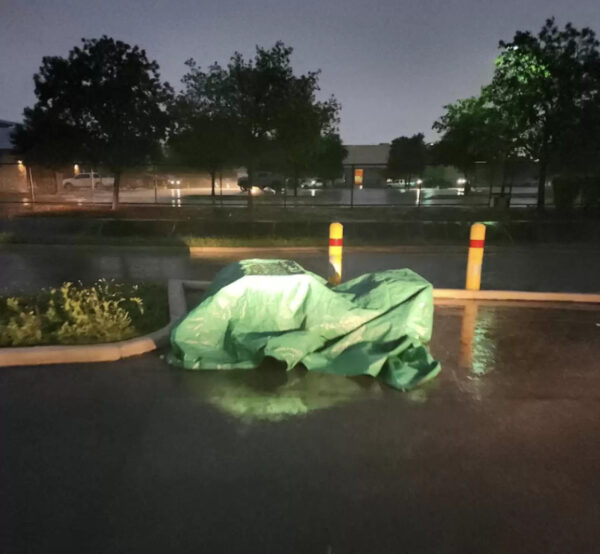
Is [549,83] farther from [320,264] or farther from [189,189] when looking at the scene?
[189,189]

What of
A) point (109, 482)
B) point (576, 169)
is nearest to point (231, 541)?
point (109, 482)

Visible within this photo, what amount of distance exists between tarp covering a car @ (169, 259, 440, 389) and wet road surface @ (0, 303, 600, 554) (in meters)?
0.20

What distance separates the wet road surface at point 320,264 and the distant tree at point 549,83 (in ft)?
21.1

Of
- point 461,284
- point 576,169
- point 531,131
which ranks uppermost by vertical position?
point 531,131

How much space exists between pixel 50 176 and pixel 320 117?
25370 mm

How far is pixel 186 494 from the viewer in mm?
3438

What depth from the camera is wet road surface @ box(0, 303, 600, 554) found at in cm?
310

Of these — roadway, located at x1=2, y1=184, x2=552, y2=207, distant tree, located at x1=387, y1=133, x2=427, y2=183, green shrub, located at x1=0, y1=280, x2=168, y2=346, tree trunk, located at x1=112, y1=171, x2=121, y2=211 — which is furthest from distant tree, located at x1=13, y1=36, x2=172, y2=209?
distant tree, located at x1=387, y1=133, x2=427, y2=183

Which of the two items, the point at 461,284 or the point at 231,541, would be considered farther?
the point at 461,284

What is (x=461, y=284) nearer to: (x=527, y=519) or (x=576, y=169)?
(x=527, y=519)

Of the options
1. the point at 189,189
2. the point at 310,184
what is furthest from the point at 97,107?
the point at 310,184

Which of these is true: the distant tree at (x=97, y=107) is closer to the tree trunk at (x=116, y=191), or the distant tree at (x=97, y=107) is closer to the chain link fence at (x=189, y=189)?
the tree trunk at (x=116, y=191)

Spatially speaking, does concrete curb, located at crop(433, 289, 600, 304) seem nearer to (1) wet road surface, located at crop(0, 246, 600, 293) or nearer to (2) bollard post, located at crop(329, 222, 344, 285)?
(1) wet road surface, located at crop(0, 246, 600, 293)

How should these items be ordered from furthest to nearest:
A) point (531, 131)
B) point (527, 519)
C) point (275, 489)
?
1. point (531, 131)
2. point (275, 489)
3. point (527, 519)
